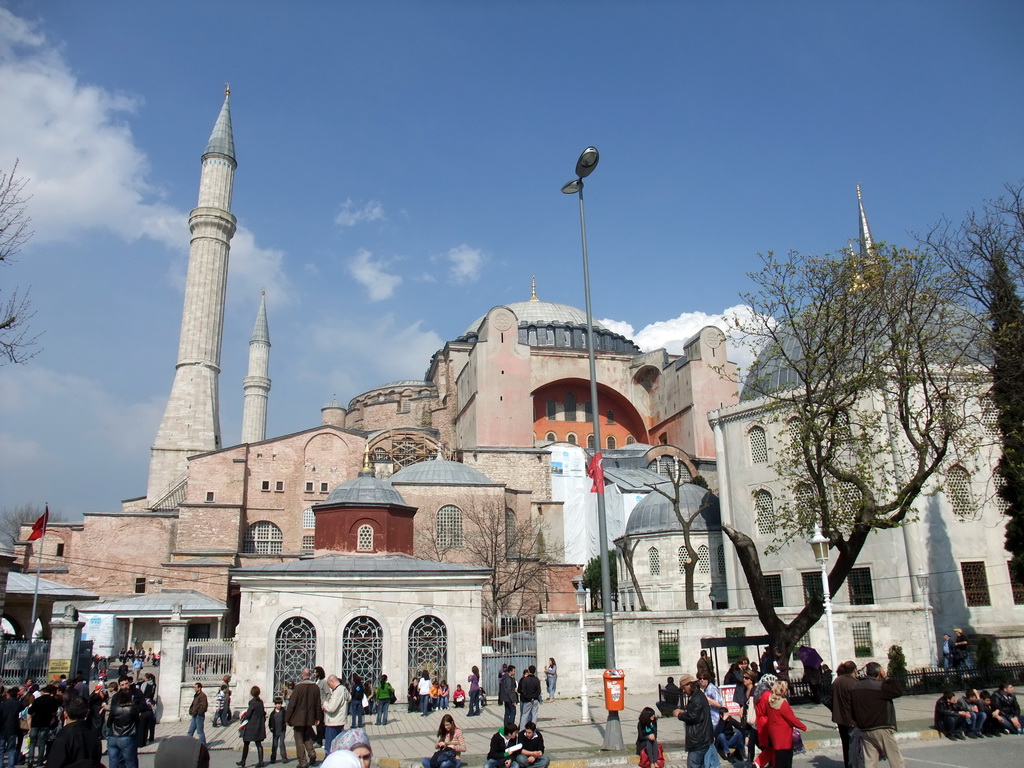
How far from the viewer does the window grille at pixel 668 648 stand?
19.2 metres

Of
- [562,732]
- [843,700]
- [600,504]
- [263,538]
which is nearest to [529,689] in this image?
[562,732]

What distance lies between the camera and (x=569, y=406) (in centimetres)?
4869

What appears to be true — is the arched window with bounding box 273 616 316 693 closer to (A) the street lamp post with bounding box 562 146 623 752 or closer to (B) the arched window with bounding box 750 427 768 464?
(A) the street lamp post with bounding box 562 146 623 752

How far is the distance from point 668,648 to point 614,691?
9.26 meters

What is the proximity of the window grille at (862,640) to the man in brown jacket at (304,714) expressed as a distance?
14.8 metres

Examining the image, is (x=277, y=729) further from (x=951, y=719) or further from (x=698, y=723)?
(x=951, y=719)

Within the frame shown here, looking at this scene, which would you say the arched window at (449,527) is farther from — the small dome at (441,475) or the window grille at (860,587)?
the window grille at (860,587)

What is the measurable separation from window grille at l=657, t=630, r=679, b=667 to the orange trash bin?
350 inches

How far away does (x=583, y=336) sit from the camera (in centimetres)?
5253

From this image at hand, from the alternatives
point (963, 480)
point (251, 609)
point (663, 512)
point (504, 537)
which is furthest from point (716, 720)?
point (504, 537)

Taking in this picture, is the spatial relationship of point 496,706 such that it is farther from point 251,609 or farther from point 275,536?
point 275,536

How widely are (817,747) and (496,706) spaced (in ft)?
28.6

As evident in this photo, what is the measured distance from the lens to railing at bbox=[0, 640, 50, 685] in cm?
1702

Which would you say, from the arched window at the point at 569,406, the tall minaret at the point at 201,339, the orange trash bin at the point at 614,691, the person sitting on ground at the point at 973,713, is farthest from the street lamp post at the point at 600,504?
the arched window at the point at 569,406
